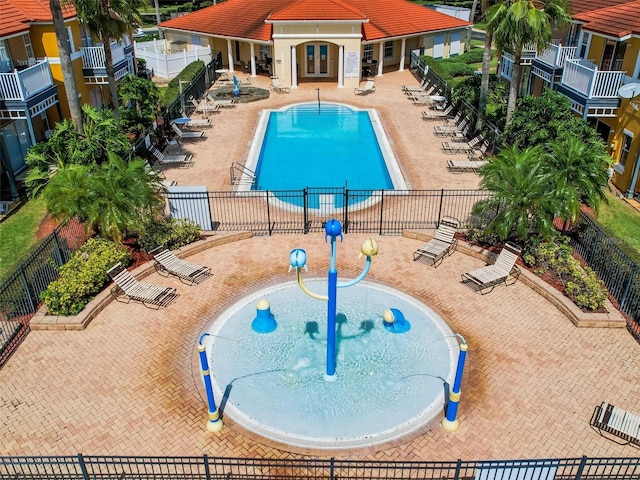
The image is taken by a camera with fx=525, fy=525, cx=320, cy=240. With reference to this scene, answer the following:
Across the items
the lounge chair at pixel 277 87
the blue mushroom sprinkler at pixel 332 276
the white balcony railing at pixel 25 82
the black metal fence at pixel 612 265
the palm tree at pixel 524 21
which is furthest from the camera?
the lounge chair at pixel 277 87

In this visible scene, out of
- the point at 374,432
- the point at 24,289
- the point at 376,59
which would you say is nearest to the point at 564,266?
the point at 374,432

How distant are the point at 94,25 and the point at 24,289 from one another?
13393 millimetres

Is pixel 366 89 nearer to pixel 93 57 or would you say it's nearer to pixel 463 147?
pixel 463 147

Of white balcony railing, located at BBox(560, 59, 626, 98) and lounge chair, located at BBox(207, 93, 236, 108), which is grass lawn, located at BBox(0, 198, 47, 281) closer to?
lounge chair, located at BBox(207, 93, 236, 108)

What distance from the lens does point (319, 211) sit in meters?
21.3

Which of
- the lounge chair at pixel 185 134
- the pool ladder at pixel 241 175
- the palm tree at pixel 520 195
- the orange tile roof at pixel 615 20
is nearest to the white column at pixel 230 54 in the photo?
the lounge chair at pixel 185 134

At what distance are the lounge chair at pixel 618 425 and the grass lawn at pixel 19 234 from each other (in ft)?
58.0

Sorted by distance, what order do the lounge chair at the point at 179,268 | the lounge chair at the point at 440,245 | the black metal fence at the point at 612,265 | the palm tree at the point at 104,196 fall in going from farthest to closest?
the lounge chair at the point at 440,245 < the lounge chair at the point at 179,268 < the palm tree at the point at 104,196 < the black metal fence at the point at 612,265

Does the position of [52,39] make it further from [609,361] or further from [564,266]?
[609,361]

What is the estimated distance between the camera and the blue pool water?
2547cm

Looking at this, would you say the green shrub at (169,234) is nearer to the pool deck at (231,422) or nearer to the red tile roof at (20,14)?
the pool deck at (231,422)

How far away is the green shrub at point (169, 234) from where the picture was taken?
58.5 feet

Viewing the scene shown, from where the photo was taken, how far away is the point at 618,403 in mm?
12117

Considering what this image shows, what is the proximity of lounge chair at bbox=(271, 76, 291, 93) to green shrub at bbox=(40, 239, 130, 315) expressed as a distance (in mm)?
25133
